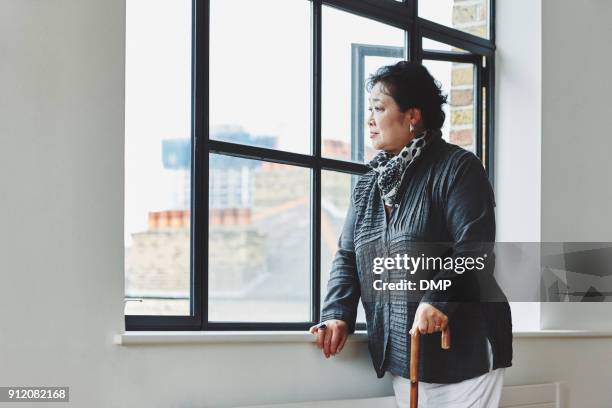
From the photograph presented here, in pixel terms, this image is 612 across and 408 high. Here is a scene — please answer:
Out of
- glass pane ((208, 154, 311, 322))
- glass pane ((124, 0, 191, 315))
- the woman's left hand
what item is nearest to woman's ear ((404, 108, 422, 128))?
glass pane ((208, 154, 311, 322))

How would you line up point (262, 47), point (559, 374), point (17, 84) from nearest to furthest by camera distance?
1. point (17, 84)
2. point (262, 47)
3. point (559, 374)

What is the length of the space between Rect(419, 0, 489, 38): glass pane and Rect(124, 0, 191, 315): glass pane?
137 cm

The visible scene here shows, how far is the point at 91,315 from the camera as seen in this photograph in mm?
2787

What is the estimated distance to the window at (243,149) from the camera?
3139 mm

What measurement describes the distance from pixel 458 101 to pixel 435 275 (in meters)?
1.39

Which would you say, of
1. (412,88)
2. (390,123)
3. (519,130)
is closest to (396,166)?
(390,123)

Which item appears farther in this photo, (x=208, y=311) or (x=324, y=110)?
(x=324, y=110)

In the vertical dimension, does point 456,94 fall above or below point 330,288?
above

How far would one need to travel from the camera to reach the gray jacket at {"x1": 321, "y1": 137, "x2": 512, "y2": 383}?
10.5 ft

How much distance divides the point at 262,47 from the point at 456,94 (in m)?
1.24

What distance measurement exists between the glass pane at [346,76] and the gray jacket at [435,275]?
395 millimetres

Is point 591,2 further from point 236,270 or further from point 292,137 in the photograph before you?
point 236,270

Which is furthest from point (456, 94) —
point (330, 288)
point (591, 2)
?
point (330, 288)

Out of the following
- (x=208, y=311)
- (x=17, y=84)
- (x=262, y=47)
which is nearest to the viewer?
(x=17, y=84)
